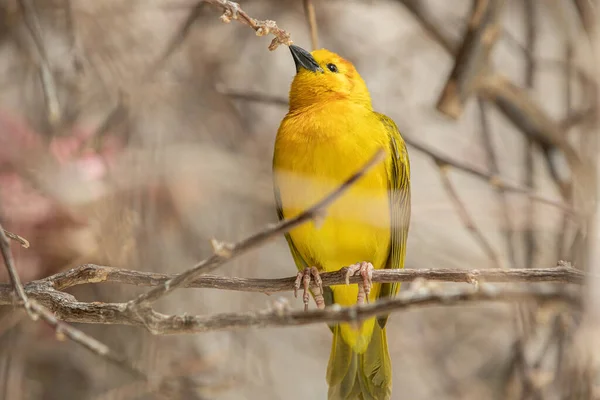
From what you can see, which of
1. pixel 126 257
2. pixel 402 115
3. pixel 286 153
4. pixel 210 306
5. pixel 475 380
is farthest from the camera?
pixel 402 115

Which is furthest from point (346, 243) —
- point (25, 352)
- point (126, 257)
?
point (25, 352)

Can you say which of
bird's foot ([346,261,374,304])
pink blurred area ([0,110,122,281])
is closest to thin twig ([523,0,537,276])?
bird's foot ([346,261,374,304])

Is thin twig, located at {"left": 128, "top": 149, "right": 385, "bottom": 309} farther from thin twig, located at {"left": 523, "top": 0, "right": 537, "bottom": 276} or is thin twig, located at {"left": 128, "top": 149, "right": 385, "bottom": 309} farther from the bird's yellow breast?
thin twig, located at {"left": 523, "top": 0, "right": 537, "bottom": 276}

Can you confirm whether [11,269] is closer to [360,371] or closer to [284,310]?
[284,310]

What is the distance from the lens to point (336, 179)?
251 cm

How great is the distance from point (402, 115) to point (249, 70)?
904 mm

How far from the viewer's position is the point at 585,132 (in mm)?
2738

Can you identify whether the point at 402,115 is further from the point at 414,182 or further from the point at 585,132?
the point at 585,132

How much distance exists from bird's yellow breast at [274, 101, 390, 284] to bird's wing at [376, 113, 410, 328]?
32 mm

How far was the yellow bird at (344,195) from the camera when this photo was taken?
2545 mm

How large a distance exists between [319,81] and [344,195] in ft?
1.88

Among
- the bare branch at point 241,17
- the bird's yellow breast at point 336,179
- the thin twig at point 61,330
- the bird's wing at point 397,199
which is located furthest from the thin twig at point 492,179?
the thin twig at point 61,330

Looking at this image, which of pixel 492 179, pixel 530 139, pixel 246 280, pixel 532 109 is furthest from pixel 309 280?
pixel 530 139

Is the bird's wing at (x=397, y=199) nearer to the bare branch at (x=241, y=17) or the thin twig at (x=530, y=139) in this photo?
the thin twig at (x=530, y=139)
